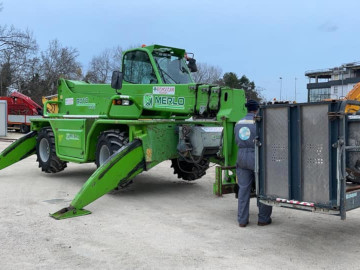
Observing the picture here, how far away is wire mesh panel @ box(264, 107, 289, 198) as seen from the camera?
493 centimetres

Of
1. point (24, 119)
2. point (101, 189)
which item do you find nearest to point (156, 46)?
point (101, 189)

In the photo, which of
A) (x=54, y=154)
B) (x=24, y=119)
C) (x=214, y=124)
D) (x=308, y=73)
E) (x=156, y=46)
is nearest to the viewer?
(x=214, y=124)

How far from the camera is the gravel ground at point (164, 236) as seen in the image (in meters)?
4.50

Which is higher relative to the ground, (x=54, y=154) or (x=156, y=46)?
(x=156, y=46)

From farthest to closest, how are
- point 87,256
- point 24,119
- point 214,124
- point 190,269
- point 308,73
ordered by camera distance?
point 308,73 → point 24,119 → point 214,124 → point 87,256 → point 190,269

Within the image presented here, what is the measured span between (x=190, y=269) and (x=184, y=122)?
Result: 4186mm

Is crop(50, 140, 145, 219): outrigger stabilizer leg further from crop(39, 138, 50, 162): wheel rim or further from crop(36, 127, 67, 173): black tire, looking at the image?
crop(39, 138, 50, 162): wheel rim

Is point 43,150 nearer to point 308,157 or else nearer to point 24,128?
point 308,157

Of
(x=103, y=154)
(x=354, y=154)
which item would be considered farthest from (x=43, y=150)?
(x=354, y=154)

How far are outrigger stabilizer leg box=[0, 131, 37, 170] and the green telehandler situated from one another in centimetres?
110

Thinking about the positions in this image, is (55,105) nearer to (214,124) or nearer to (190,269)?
(214,124)

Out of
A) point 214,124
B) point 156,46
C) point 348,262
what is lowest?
point 348,262

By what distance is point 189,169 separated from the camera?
30.8 feet

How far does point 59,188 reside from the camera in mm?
8992
